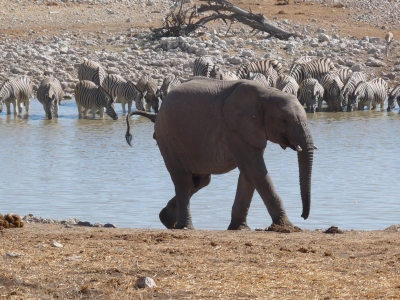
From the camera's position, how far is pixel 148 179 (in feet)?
41.1

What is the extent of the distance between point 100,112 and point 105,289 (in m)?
16.5

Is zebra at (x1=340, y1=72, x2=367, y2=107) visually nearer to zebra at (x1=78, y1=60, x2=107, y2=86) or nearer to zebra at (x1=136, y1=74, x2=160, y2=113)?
zebra at (x1=136, y1=74, x2=160, y2=113)

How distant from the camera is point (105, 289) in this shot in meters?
5.41

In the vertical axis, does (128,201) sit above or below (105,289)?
below

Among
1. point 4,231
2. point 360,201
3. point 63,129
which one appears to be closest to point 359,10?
point 63,129

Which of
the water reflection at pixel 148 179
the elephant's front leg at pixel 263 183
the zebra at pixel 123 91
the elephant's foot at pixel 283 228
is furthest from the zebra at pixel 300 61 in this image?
the elephant's foot at pixel 283 228

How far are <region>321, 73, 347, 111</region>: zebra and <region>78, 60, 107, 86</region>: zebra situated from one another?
5.69 meters

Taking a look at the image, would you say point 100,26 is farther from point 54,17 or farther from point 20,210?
point 20,210

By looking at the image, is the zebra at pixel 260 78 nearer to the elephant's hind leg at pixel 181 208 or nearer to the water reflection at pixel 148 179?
the water reflection at pixel 148 179

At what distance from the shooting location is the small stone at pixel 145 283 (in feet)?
17.8

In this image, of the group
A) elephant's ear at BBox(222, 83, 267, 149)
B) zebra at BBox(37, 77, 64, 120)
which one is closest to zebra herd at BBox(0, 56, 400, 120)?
zebra at BBox(37, 77, 64, 120)

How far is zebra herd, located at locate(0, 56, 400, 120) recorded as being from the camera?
21.3 m

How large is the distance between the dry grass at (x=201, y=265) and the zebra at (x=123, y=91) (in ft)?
49.1

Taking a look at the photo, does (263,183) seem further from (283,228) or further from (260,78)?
(260,78)
